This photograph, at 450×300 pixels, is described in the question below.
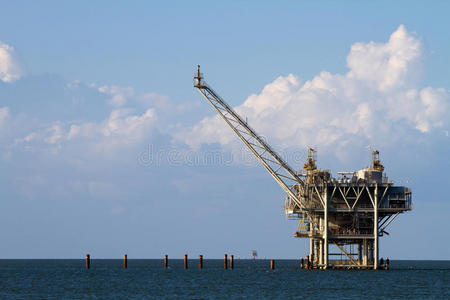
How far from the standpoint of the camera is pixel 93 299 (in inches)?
2817

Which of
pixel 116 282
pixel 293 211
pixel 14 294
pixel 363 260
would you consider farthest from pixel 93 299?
pixel 363 260

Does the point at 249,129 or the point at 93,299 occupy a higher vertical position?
the point at 249,129

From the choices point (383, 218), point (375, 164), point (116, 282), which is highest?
point (375, 164)

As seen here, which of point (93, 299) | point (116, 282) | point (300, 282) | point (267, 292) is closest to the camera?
point (93, 299)

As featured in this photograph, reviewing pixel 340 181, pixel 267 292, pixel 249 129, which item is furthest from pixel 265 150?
pixel 267 292

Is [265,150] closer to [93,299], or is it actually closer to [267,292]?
[267,292]

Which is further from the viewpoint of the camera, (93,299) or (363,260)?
(363,260)

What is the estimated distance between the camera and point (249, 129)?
9406 cm

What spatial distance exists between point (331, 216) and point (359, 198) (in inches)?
163

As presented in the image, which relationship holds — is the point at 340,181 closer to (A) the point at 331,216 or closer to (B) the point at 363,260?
(A) the point at 331,216

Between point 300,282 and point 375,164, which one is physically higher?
point 375,164

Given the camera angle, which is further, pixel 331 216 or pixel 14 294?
pixel 331 216

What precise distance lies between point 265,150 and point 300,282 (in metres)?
16.2

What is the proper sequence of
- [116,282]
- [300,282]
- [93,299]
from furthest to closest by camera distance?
1. [116,282]
2. [300,282]
3. [93,299]
